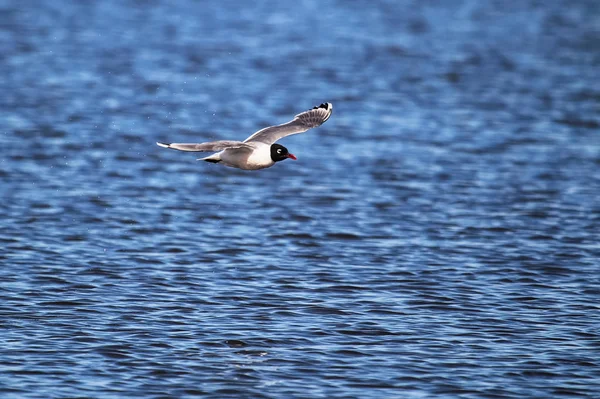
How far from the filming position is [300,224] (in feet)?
59.5

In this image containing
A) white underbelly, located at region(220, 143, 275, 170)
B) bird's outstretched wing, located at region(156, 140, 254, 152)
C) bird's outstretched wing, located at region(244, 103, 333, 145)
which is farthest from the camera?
bird's outstretched wing, located at region(244, 103, 333, 145)

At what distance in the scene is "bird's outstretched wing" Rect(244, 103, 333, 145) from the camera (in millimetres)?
13438

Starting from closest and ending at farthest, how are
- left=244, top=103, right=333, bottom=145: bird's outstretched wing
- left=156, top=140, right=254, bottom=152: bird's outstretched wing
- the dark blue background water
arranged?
left=156, top=140, right=254, bottom=152: bird's outstretched wing
the dark blue background water
left=244, top=103, right=333, bottom=145: bird's outstretched wing

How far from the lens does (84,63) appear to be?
32.6 m

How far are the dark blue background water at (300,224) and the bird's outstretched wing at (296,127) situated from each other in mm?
2026

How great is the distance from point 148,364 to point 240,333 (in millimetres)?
1369

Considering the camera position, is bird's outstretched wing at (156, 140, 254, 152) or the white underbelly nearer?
bird's outstretched wing at (156, 140, 254, 152)

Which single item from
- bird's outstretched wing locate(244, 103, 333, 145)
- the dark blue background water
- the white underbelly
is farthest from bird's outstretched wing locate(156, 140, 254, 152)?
the dark blue background water

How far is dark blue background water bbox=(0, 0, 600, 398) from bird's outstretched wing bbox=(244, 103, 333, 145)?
2.03 meters

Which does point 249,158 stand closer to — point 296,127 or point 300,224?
point 296,127

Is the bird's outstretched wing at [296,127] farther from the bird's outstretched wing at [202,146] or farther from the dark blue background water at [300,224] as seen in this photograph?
the dark blue background water at [300,224]

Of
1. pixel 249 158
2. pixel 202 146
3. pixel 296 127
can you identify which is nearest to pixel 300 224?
pixel 296 127

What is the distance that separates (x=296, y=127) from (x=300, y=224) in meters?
4.66

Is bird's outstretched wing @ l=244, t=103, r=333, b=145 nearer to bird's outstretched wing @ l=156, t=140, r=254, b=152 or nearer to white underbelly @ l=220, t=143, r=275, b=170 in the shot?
white underbelly @ l=220, t=143, r=275, b=170
